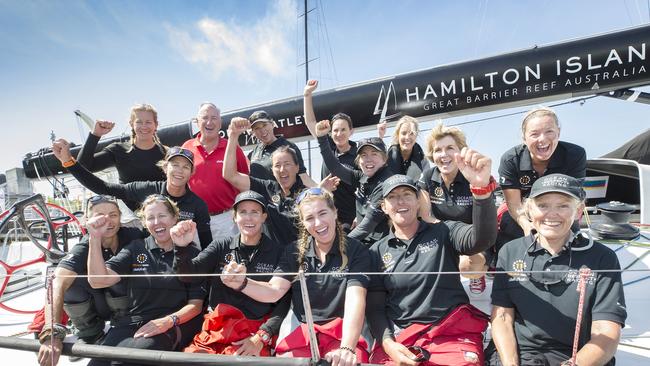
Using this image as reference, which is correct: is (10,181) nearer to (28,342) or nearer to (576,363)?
(28,342)

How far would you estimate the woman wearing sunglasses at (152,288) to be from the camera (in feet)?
6.51

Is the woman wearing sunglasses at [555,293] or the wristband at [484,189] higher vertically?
the wristband at [484,189]

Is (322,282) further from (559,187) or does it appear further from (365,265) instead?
(559,187)

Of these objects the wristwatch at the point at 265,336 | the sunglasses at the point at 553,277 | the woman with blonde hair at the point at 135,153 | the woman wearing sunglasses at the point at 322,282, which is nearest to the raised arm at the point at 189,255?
the woman wearing sunglasses at the point at 322,282

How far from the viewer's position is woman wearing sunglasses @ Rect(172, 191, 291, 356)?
1.90 metres

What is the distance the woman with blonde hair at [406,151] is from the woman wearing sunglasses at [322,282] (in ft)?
3.53

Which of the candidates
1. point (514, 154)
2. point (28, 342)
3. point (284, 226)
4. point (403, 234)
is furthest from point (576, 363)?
point (28, 342)

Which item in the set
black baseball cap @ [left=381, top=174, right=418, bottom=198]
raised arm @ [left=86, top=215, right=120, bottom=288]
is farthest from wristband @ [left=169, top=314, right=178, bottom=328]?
black baseball cap @ [left=381, top=174, right=418, bottom=198]

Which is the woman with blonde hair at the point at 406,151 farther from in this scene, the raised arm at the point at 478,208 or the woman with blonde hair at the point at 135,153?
the woman with blonde hair at the point at 135,153

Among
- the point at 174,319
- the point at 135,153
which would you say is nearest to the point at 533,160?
the point at 174,319

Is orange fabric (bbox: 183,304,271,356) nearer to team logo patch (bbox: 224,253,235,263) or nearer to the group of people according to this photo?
the group of people

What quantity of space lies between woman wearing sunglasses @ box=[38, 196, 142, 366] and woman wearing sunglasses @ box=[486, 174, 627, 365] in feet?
6.75

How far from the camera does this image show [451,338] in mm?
1662

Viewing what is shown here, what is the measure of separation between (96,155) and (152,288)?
1573mm
